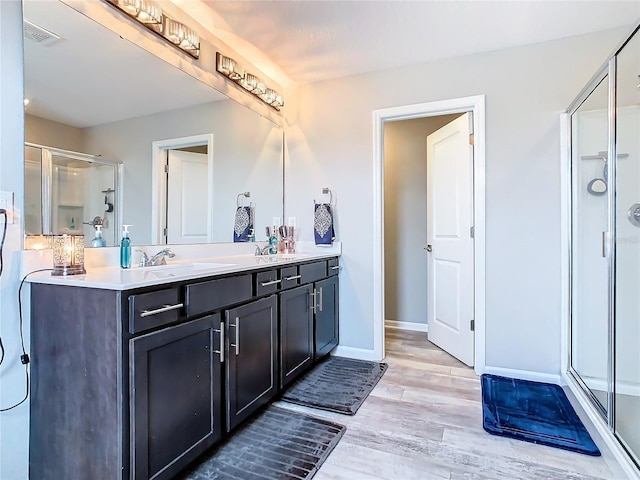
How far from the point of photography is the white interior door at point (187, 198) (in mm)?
2154

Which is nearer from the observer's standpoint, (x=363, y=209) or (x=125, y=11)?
(x=125, y=11)

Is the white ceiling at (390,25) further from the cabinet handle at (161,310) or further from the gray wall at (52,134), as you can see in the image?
the cabinet handle at (161,310)

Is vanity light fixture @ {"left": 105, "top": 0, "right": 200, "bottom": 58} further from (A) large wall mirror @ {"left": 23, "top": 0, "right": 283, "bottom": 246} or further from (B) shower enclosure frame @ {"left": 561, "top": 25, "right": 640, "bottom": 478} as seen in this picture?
(B) shower enclosure frame @ {"left": 561, "top": 25, "right": 640, "bottom": 478}

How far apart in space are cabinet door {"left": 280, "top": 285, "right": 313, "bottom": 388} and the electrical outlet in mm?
1320

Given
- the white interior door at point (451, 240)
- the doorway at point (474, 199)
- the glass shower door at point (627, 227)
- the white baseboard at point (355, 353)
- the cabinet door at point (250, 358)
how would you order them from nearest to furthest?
the cabinet door at point (250, 358) → the glass shower door at point (627, 227) → the doorway at point (474, 199) → the white interior door at point (451, 240) → the white baseboard at point (355, 353)

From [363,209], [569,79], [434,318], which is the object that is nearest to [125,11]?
[363,209]

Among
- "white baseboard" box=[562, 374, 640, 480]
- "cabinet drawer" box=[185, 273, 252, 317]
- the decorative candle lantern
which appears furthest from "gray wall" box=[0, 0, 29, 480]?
"white baseboard" box=[562, 374, 640, 480]

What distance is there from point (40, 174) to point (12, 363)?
769mm

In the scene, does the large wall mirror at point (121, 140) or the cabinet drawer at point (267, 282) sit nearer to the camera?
the large wall mirror at point (121, 140)

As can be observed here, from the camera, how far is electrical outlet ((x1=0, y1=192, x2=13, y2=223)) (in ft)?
4.34

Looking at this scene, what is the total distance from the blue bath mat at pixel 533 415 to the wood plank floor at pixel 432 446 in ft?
0.16

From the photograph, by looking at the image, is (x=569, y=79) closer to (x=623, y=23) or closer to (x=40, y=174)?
(x=623, y=23)

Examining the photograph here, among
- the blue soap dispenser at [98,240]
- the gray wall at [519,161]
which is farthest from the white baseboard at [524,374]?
the blue soap dispenser at [98,240]

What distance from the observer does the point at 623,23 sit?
87.7 inches
